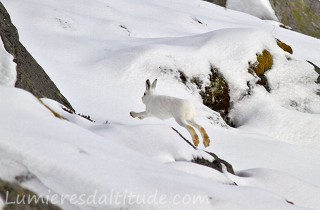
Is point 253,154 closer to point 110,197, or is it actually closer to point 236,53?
point 236,53

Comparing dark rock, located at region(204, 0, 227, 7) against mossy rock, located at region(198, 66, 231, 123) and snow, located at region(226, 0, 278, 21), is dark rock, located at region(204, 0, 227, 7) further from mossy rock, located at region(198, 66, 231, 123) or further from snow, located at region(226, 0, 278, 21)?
mossy rock, located at region(198, 66, 231, 123)

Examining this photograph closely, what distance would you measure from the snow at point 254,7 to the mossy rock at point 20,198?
32.5 meters

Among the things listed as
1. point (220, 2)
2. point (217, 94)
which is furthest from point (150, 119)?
point (220, 2)

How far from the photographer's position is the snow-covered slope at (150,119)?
3.38 m

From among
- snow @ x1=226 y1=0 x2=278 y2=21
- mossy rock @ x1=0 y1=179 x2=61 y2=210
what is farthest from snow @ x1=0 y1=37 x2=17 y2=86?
snow @ x1=226 y1=0 x2=278 y2=21

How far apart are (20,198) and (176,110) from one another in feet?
17.3

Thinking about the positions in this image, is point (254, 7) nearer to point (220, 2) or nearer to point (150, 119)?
point (220, 2)

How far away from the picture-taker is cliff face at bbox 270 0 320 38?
35875 millimetres

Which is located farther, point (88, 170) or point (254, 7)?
point (254, 7)

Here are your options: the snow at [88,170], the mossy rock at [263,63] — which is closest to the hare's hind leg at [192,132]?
the snow at [88,170]

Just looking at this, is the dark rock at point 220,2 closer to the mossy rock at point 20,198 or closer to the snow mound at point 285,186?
the snow mound at point 285,186

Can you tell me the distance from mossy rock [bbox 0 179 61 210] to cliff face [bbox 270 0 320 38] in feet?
112

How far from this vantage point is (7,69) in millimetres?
5719

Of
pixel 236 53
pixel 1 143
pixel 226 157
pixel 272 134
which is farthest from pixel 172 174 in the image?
pixel 236 53
